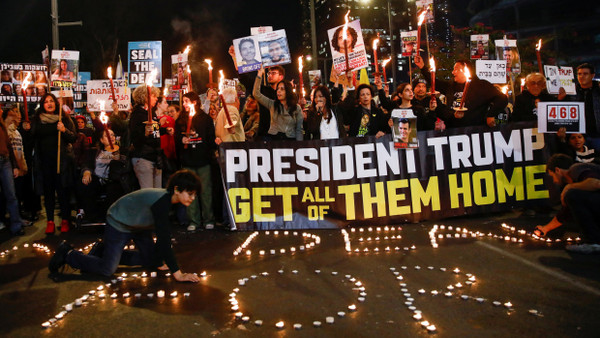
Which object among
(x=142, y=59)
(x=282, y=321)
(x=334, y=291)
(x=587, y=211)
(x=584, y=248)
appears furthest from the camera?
(x=142, y=59)

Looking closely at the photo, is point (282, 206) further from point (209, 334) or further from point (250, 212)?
point (209, 334)

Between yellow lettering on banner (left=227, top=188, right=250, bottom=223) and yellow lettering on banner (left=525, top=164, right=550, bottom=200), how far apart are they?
165 inches

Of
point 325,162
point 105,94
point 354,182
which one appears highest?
point 105,94

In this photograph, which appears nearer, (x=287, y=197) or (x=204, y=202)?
(x=287, y=197)

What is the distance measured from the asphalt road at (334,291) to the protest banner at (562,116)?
170cm

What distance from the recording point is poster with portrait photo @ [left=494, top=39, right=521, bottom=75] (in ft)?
37.3

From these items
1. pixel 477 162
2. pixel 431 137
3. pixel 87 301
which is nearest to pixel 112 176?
pixel 87 301

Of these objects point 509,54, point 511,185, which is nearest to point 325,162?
point 511,185

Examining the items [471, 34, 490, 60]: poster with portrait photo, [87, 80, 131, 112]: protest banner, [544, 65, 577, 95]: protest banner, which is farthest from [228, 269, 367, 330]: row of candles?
[471, 34, 490, 60]: poster with portrait photo

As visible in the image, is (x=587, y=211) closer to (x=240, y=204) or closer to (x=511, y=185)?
(x=511, y=185)

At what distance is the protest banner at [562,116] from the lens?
7.18m

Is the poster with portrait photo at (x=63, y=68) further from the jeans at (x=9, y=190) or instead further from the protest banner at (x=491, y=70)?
the protest banner at (x=491, y=70)

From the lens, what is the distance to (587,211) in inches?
214

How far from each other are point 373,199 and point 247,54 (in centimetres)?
333
